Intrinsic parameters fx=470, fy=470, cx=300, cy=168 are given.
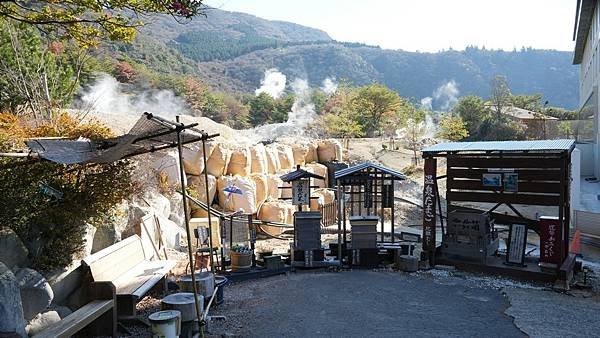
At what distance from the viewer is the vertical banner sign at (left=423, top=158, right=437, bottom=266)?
1054cm

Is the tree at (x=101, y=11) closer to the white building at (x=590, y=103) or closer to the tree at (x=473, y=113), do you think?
the white building at (x=590, y=103)

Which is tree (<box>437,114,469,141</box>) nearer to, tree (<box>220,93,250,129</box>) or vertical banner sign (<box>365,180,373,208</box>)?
tree (<box>220,93,250,129</box>)

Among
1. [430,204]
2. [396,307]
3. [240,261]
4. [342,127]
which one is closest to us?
[396,307]

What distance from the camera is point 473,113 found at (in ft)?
140

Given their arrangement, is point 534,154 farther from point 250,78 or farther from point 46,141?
point 250,78

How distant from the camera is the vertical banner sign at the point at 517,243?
32.7 feet

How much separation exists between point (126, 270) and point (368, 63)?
123244 mm

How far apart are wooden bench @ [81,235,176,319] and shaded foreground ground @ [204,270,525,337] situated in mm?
1216

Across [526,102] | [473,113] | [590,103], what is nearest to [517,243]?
[590,103]

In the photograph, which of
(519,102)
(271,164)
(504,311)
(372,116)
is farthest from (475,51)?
(504,311)

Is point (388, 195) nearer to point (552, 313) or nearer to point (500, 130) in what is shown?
point (552, 313)

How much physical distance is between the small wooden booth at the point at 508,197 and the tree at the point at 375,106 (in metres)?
30.7

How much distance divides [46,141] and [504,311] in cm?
703

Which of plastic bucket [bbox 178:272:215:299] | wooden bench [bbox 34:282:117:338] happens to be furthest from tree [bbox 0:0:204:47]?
plastic bucket [bbox 178:272:215:299]
